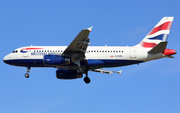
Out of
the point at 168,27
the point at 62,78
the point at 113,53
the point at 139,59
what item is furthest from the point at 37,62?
the point at 168,27

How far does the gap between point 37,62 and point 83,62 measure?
6.65 m

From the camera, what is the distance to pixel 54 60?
154 feet

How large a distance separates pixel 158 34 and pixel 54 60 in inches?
622

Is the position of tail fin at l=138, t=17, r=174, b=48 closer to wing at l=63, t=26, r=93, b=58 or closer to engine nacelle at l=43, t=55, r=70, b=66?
wing at l=63, t=26, r=93, b=58

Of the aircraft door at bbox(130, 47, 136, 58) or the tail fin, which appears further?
the tail fin

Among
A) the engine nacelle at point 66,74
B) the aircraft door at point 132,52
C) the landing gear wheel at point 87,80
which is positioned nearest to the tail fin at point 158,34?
the aircraft door at point 132,52

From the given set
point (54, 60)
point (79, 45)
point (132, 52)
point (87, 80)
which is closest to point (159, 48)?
point (132, 52)

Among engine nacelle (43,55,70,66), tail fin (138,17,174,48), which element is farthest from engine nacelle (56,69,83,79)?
tail fin (138,17,174,48)

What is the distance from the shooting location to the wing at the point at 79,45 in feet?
139

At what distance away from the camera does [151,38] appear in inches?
1997

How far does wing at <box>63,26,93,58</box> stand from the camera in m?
42.4

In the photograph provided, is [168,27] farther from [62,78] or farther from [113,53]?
[62,78]

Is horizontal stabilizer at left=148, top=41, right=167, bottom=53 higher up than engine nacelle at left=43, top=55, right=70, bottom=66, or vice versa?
horizontal stabilizer at left=148, top=41, right=167, bottom=53

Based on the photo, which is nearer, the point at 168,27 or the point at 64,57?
the point at 64,57
